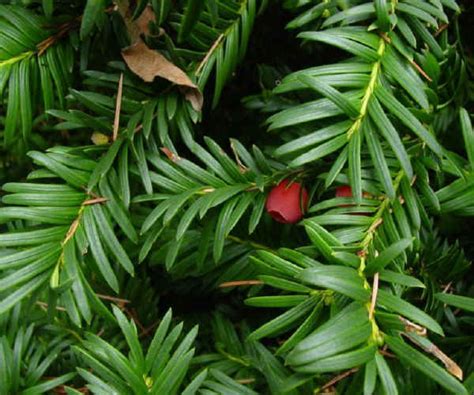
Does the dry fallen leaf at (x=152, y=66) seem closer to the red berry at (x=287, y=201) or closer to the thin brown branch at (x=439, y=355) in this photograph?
the red berry at (x=287, y=201)

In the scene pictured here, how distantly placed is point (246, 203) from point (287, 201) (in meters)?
0.04

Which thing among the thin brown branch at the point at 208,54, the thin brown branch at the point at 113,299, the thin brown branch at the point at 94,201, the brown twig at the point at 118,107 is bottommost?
the thin brown branch at the point at 113,299

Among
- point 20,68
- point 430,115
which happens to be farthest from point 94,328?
point 430,115

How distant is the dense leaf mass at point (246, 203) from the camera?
1.50 feet

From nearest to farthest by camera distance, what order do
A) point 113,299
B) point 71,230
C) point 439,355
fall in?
1. point 439,355
2. point 71,230
3. point 113,299

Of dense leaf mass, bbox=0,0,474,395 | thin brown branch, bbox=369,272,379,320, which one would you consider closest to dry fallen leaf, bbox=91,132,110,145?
dense leaf mass, bbox=0,0,474,395

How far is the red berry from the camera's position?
0.56 metres

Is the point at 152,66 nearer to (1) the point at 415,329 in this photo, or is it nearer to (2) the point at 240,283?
(2) the point at 240,283

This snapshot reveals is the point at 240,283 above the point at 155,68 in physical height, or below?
below

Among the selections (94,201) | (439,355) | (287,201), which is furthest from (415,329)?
(94,201)

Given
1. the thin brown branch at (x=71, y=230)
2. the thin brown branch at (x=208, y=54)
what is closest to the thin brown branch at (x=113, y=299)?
the thin brown branch at (x=71, y=230)

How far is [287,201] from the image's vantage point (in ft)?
1.84

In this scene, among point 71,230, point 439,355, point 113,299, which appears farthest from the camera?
point 113,299

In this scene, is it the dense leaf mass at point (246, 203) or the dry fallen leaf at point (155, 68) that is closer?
the dense leaf mass at point (246, 203)
